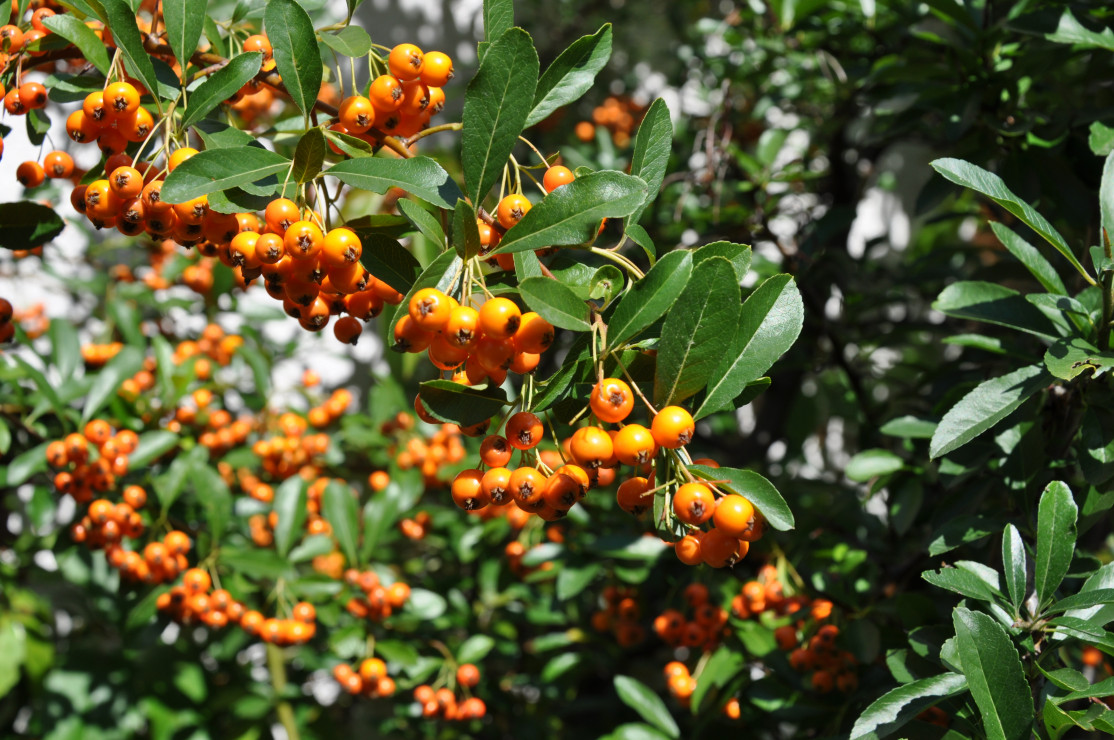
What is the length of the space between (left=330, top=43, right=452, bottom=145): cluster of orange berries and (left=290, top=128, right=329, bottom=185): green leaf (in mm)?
89

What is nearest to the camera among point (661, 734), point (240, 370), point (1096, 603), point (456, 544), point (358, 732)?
point (1096, 603)

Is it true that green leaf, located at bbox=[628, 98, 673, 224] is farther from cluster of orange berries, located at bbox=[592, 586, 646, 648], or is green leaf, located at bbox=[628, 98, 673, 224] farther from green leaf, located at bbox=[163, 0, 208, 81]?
cluster of orange berries, located at bbox=[592, 586, 646, 648]

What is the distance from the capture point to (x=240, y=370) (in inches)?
116

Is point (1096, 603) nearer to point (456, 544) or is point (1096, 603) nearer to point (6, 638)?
point (456, 544)

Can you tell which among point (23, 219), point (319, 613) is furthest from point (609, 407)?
point (319, 613)

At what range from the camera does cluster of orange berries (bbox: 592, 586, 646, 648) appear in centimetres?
236

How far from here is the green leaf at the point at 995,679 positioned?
1.11 metres

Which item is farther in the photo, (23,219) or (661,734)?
(661,734)

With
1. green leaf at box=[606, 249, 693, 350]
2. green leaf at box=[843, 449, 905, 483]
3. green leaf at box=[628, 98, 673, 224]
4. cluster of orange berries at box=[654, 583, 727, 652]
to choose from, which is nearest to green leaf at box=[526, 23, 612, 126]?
green leaf at box=[628, 98, 673, 224]

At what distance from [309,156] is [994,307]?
121 cm

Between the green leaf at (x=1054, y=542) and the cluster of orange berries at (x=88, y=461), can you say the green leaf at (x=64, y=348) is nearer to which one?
the cluster of orange berries at (x=88, y=461)

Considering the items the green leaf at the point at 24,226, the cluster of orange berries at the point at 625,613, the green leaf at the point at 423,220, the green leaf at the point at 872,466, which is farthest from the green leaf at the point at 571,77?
the cluster of orange berries at the point at 625,613

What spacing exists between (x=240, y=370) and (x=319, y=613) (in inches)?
42.9

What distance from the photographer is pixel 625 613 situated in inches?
92.9
